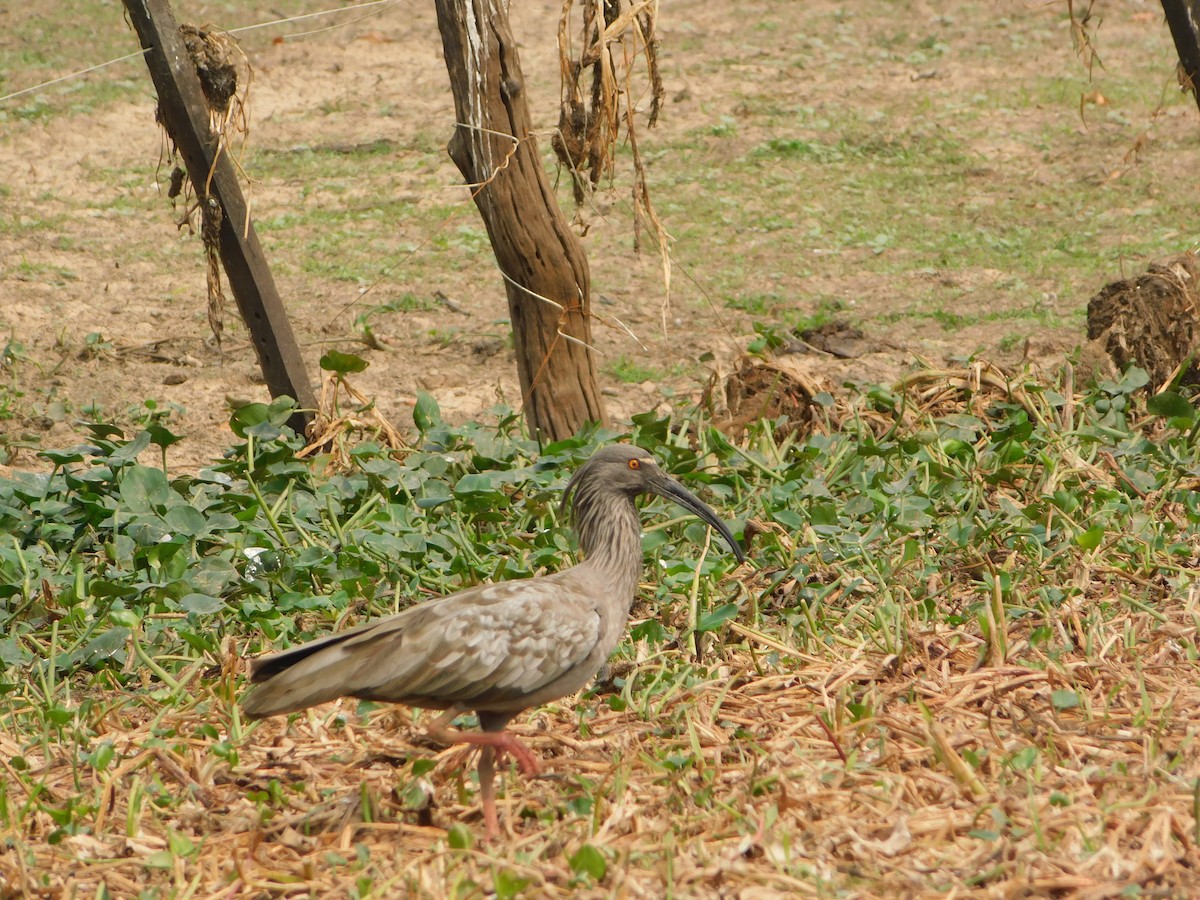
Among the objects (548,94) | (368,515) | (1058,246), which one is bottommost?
(1058,246)

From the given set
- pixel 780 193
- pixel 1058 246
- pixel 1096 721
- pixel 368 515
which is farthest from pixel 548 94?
pixel 1096 721

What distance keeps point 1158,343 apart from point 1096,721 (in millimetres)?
3282

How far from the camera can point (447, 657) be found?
372 cm

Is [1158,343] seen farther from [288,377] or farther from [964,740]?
[288,377]

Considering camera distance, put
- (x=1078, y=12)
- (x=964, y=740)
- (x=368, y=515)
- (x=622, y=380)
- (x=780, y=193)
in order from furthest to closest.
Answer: (x=1078, y=12), (x=780, y=193), (x=622, y=380), (x=368, y=515), (x=964, y=740)

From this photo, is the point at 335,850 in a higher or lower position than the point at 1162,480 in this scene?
higher

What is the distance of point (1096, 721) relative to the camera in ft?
13.0

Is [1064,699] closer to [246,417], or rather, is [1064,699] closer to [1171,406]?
[1171,406]

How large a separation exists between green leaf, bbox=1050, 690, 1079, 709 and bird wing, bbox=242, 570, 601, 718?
137 cm

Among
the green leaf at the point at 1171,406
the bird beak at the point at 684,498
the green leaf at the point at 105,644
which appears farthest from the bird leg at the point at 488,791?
the green leaf at the point at 1171,406

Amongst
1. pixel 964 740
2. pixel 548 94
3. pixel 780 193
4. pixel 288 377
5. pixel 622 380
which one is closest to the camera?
pixel 964 740

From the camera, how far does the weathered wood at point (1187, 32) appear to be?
21.4 ft

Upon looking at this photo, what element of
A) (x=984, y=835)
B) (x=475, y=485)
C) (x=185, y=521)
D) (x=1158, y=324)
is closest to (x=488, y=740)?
(x=984, y=835)

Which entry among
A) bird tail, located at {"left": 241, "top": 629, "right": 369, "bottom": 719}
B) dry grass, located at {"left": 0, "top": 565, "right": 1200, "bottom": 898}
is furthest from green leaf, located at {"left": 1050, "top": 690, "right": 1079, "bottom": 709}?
bird tail, located at {"left": 241, "top": 629, "right": 369, "bottom": 719}
